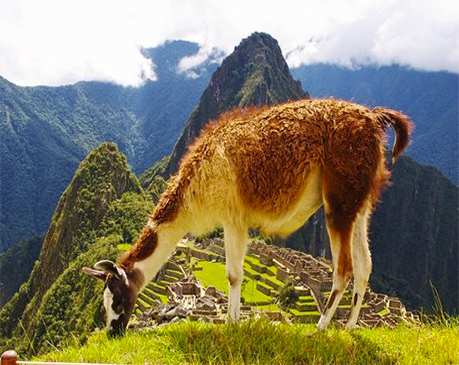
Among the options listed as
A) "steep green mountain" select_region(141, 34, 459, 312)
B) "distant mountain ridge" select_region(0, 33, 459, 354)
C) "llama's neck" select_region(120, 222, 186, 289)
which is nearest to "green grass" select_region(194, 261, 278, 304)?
"distant mountain ridge" select_region(0, 33, 459, 354)

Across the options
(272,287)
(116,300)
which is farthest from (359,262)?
(272,287)

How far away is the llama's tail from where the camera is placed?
15.2ft

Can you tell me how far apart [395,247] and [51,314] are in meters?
118

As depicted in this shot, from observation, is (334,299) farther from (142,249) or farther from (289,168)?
(142,249)

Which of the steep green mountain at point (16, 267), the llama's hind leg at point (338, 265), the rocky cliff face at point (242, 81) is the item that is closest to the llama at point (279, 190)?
the llama's hind leg at point (338, 265)

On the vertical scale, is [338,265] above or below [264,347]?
above

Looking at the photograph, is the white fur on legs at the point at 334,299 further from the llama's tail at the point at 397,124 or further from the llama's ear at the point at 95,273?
the llama's ear at the point at 95,273

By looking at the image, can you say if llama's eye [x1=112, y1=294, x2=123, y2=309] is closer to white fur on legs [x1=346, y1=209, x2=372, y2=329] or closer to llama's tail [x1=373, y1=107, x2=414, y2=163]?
white fur on legs [x1=346, y1=209, x2=372, y2=329]

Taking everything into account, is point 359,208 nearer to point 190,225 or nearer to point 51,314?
point 190,225

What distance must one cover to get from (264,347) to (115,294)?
1.56 metres

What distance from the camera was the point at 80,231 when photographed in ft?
245

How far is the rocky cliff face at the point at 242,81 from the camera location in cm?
13175

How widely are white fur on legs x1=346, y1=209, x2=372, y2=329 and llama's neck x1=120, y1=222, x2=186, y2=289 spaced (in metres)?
1.71

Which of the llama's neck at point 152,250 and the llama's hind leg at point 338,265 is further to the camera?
the llama's neck at point 152,250
